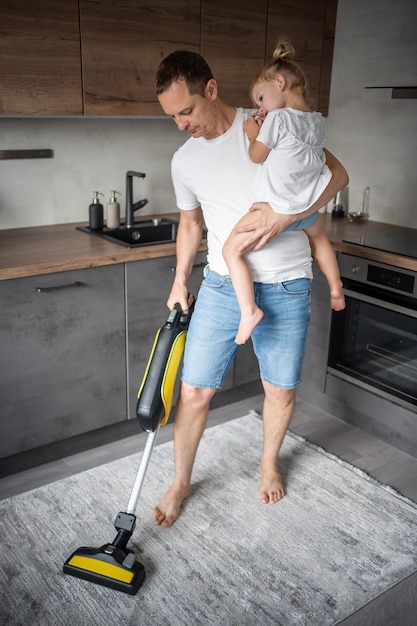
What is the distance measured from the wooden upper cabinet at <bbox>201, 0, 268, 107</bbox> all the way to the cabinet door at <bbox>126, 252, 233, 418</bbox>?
84 cm

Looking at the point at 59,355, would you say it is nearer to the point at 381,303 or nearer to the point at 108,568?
the point at 108,568

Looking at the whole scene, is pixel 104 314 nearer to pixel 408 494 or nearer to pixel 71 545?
pixel 71 545


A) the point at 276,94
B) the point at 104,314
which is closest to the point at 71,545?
the point at 104,314

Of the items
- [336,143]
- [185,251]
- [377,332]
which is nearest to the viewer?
[185,251]

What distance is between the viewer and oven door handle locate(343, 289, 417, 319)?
Answer: 2469 millimetres

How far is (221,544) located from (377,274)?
1.26 m

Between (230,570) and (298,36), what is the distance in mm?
2489

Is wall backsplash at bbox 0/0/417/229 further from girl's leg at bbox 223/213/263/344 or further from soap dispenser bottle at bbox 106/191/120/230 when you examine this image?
girl's leg at bbox 223/213/263/344

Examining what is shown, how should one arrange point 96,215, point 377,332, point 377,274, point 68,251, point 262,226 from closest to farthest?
point 262,226
point 68,251
point 377,274
point 377,332
point 96,215

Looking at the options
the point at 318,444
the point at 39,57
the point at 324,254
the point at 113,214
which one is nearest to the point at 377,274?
the point at 324,254

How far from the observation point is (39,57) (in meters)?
2.29

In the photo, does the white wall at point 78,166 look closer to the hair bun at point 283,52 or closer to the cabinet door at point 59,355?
the cabinet door at point 59,355

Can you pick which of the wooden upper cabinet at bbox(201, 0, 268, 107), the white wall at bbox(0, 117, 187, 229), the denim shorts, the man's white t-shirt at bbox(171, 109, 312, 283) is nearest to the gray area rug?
the denim shorts

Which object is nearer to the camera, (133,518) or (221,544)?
(133,518)
